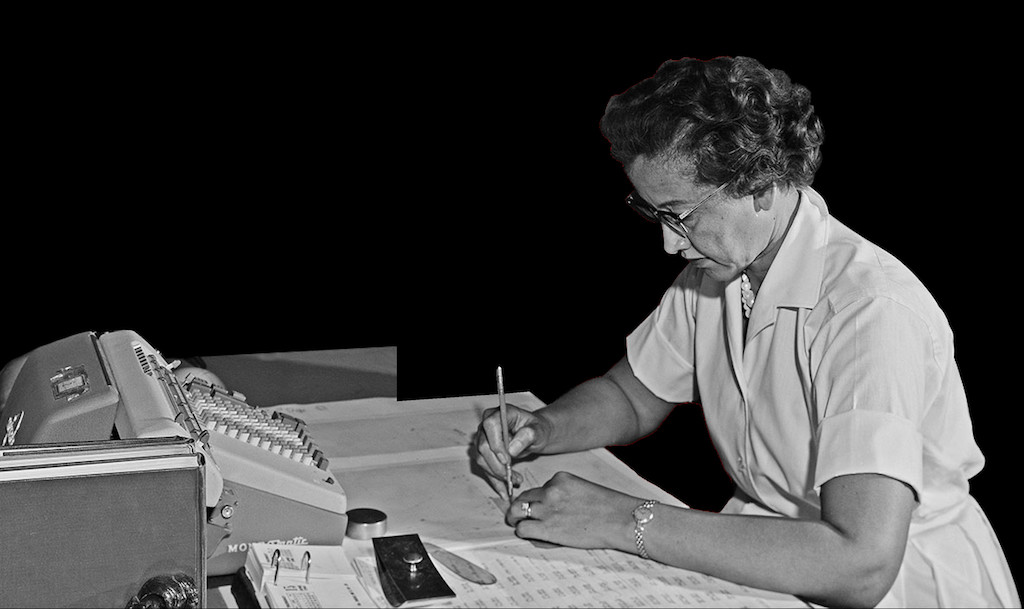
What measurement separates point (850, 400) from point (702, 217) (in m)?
0.43

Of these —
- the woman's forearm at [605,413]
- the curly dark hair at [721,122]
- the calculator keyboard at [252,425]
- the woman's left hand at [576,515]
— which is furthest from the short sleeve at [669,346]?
the calculator keyboard at [252,425]

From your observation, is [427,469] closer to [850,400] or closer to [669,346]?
[669,346]

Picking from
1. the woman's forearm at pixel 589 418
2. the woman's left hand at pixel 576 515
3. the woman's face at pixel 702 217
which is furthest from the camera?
the woman's forearm at pixel 589 418

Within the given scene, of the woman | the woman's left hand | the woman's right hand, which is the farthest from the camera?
the woman's right hand

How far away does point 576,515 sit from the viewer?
1729 millimetres

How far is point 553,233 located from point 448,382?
23.4 inches

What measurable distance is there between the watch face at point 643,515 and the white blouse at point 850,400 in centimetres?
28

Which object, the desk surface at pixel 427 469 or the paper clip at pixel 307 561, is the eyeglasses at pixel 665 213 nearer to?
the desk surface at pixel 427 469

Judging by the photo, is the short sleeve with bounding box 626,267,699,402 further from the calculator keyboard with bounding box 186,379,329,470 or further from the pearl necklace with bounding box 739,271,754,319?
the calculator keyboard with bounding box 186,379,329,470

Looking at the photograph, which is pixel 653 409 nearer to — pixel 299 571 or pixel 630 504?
pixel 630 504

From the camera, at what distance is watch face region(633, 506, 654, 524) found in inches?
66.2

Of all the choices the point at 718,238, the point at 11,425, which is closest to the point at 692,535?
the point at 718,238

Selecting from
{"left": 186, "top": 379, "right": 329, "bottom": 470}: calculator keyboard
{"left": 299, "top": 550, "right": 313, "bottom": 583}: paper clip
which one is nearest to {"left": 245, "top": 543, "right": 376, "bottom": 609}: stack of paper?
{"left": 299, "top": 550, "right": 313, "bottom": 583}: paper clip

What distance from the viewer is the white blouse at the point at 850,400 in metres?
1.64
